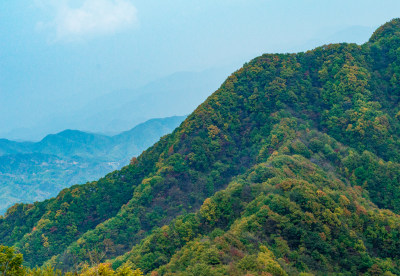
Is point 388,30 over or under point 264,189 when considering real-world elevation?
over

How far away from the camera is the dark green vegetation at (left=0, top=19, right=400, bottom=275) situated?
74.5 ft

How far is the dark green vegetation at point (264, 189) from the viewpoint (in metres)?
22.7

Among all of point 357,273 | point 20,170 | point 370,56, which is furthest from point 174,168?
point 20,170

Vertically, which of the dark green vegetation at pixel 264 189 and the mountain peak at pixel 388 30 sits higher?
the mountain peak at pixel 388 30

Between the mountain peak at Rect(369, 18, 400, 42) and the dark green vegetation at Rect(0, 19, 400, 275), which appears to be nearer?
the dark green vegetation at Rect(0, 19, 400, 275)

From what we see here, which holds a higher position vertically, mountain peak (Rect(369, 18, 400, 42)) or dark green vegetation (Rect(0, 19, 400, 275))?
mountain peak (Rect(369, 18, 400, 42))

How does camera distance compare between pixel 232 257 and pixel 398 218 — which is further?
pixel 398 218

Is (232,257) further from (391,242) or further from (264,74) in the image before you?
(264,74)

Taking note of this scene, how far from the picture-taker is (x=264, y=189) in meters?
28.1

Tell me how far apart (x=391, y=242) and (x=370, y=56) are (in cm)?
3752

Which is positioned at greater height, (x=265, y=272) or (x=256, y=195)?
(x=256, y=195)

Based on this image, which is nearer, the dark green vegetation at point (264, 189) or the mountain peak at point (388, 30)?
the dark green vegetation at point (264, 189)

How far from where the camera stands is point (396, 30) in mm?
54000

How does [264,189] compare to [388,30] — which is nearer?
[264,189]
